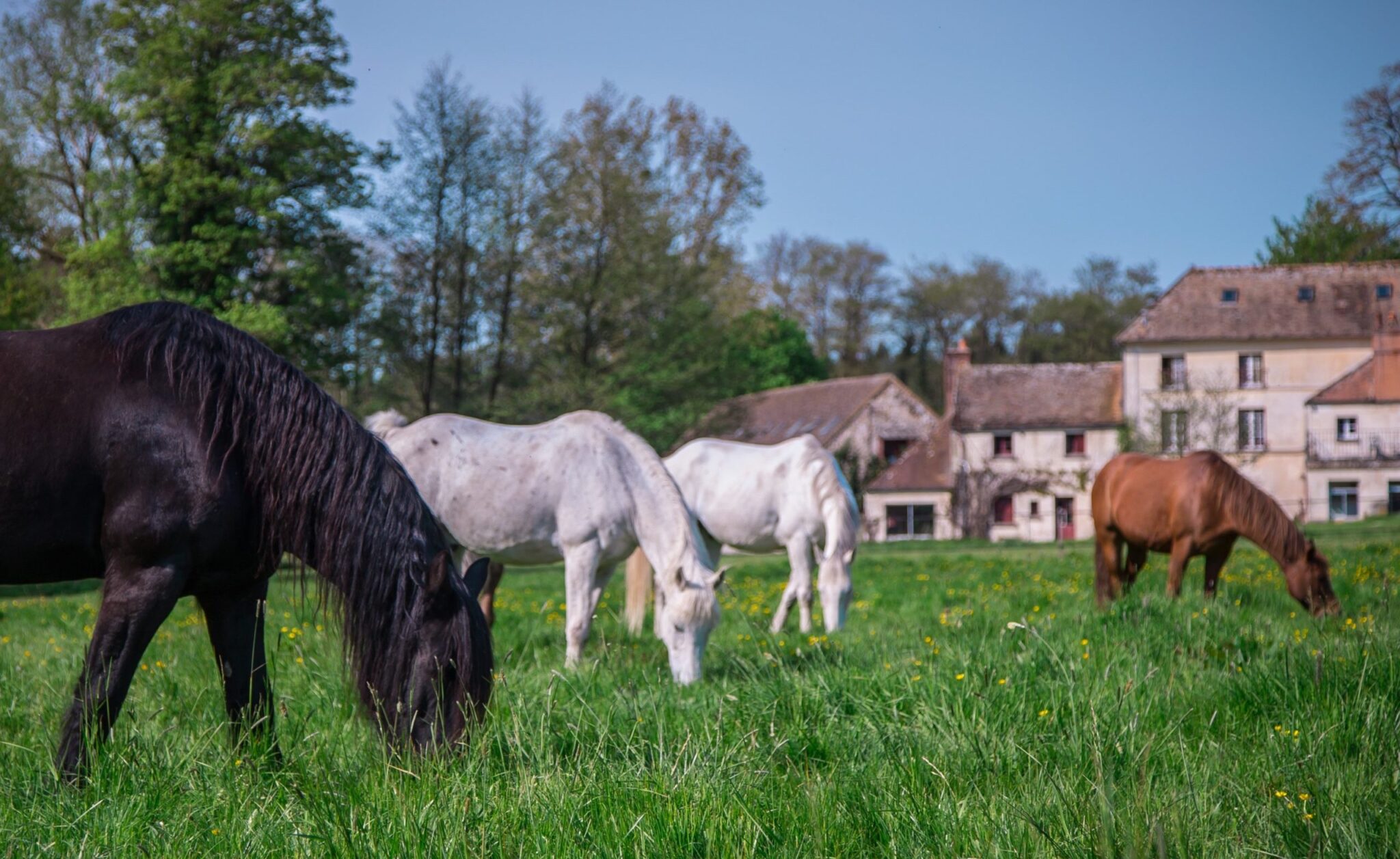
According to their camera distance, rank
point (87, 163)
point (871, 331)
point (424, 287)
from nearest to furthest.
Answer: point (87, 163)
point (424, 287)
point (871, 331)

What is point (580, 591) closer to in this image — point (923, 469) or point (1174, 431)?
point (923, 469)

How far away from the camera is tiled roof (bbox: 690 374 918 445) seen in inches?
1891

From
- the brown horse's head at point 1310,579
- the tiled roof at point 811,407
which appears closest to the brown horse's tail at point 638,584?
the brown horse's head at point 1310,579

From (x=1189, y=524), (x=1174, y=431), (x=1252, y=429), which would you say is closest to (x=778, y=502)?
(x=1189, y=524)

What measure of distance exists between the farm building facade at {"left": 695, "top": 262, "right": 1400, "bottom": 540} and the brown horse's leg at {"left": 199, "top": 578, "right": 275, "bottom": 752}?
132 ft

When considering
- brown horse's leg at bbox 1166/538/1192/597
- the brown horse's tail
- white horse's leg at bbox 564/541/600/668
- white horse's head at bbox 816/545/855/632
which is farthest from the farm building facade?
white horse's leg at bbox 564/541/600/668

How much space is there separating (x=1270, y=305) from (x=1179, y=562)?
4250 cm

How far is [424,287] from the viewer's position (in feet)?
103

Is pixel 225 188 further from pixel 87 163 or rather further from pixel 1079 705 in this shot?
pixel 1079 705

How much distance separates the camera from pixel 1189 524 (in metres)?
10.4

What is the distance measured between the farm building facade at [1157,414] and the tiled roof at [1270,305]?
62 millimetres

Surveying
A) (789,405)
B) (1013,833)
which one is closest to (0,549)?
(1013,833)

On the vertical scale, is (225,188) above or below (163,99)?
below

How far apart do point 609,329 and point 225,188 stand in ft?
40.2
